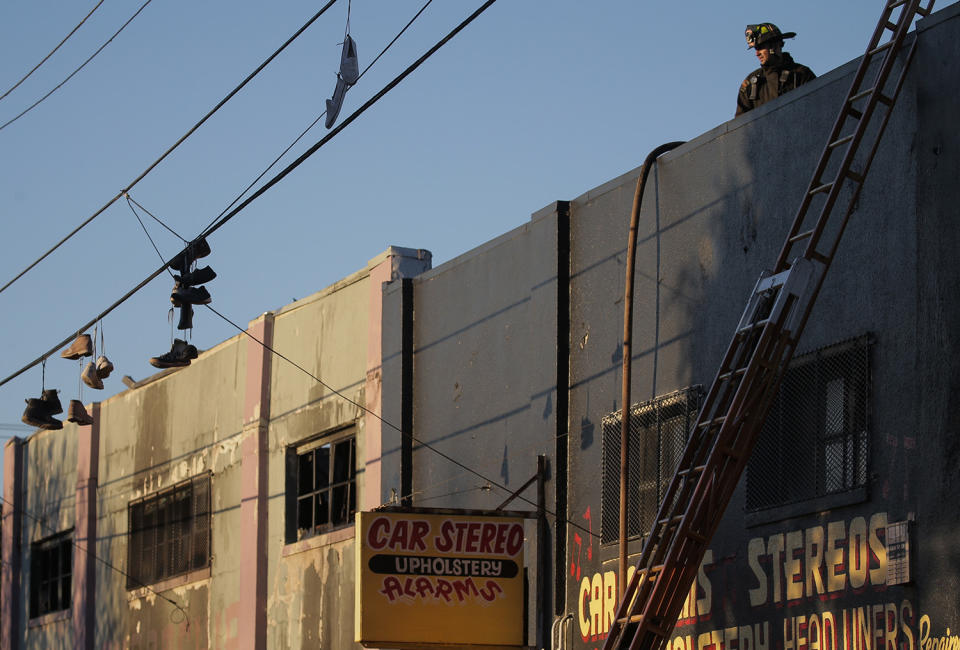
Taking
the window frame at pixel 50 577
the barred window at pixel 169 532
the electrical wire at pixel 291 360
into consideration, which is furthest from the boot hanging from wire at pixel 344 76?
the window frame at pixel 50 577

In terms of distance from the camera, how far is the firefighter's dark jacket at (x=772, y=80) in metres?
15.2

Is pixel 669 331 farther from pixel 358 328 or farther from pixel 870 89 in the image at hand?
pixel 358 328

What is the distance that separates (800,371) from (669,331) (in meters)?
1.78

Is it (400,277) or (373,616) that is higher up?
(400,277)

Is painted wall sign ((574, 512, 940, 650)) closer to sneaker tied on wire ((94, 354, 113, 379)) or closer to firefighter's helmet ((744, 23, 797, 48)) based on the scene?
firefighter's helmet ((744, 23, 797, 48))

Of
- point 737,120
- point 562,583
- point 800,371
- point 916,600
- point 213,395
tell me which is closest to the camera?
point 916,600

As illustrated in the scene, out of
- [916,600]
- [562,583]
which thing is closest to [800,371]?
[916,600]

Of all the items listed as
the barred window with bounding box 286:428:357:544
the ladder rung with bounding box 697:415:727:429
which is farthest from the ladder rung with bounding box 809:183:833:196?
the barred window with bounding box 286:428:357:544

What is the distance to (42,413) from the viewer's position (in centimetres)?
2339

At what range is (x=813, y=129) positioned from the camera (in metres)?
14.1

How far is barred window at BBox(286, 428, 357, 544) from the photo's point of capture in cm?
2081

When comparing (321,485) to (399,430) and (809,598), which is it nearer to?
(399,430)

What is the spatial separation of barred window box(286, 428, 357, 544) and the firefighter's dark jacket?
737cm

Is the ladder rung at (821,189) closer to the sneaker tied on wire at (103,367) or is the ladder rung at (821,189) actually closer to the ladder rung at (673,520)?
the ladder rung at (673,520)
